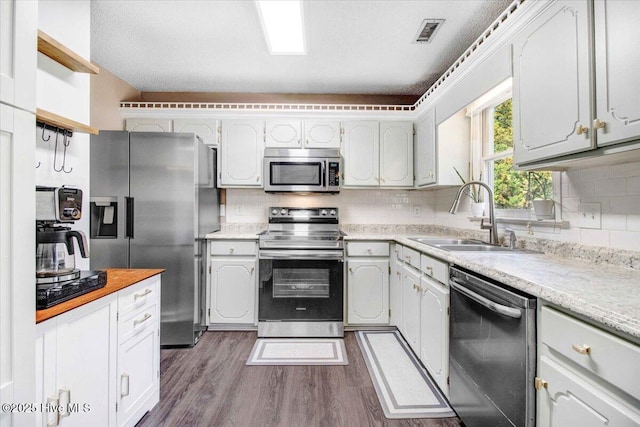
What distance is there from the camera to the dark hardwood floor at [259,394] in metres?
1.67

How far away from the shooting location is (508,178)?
225 centimetres

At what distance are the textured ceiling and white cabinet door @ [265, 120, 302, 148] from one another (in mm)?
435

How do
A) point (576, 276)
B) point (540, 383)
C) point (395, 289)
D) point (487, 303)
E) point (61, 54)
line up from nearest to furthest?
point (540, 383)
point (576, 276)
point (487, 303)
point (61, 54)
point (395, 289)

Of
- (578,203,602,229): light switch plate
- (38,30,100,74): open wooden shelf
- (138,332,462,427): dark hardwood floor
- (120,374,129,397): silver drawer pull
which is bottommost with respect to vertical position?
(138,332,462,427): dark hardwood floor

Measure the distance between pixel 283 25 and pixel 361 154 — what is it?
1448 millimetres

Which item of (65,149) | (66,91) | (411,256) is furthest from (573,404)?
(66,91)

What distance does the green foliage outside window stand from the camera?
1.90 metres

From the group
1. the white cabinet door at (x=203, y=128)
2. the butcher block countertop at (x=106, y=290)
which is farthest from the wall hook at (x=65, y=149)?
the white cabinet door at (x=203, y=128)

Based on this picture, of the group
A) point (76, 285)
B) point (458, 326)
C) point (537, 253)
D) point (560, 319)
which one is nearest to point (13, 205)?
point (76, 285)

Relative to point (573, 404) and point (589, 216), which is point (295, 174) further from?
point (573, 404)

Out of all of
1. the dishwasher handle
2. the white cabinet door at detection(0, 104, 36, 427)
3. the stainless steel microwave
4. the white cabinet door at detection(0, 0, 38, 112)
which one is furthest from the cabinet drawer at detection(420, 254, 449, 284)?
the white cabinet door at detection(0, 0, 38, 112)

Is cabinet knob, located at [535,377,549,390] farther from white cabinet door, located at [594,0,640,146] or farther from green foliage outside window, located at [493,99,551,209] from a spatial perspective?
green foliage outside window, located at [493,99,551,209]

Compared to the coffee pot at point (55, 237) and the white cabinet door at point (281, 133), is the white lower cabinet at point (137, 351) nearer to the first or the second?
the coffee pot at point (55, 237)

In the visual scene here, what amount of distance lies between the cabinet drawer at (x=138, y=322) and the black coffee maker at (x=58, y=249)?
219 millimetres
